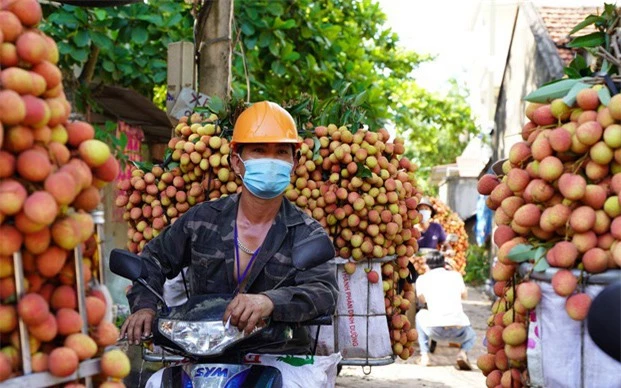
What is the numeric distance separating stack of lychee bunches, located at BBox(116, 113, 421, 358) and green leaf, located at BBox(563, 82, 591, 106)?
223cm

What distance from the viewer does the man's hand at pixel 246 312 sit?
9.68 feet

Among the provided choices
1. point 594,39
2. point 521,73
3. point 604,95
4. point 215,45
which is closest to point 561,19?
point 521,73

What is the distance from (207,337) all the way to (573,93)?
5.23 feet

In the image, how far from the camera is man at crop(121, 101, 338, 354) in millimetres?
3555

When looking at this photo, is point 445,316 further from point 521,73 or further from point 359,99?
point 521,73

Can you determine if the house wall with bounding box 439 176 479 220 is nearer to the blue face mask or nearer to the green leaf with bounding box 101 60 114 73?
the green leaf with bounding box 101 60 114 73

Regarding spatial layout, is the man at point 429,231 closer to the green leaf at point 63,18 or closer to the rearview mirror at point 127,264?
the green leaf at point 63,18

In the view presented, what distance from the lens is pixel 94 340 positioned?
2.12 meters

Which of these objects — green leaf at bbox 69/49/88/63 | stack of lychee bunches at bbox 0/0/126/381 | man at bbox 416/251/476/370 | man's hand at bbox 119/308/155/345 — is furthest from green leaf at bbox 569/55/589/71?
man at bbox 416/251/476/370

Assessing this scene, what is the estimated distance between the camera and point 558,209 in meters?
2.75

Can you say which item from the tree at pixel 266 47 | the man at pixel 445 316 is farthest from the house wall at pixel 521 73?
the man at pixel 445 316

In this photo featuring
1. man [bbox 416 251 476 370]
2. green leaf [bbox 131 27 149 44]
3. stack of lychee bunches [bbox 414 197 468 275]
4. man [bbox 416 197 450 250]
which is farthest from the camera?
stack of lychee bunches [bbox 414 197 468 275]

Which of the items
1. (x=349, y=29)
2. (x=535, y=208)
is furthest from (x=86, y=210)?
(x=349, y=29)

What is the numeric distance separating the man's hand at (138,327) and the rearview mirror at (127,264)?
26cm
